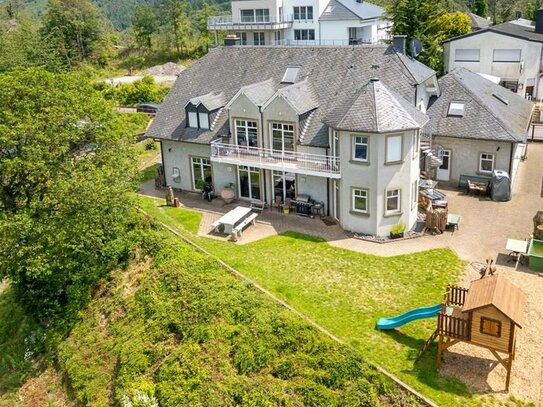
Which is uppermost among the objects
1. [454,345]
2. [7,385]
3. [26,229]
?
[26,229]

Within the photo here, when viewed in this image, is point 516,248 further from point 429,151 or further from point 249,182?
point 249,182

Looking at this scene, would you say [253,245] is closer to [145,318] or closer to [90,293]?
[145,318]

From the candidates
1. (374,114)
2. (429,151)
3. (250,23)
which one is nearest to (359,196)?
(374,114)

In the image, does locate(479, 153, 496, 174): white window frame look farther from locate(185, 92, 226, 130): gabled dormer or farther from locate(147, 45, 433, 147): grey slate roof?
locate(185, 92, 226, 130): gabled dormer

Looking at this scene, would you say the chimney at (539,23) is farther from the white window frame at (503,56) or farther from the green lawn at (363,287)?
the green lawn at (363,287)

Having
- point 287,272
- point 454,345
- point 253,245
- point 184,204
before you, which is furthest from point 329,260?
point 184,204

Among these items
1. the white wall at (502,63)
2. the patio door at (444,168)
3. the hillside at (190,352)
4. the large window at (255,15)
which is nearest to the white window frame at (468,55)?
the white wall at (502,63)
